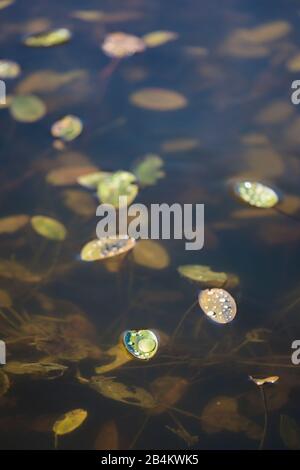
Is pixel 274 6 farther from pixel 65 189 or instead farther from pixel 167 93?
pixel 65 189

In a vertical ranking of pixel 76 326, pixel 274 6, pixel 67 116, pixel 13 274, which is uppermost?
pixel 274 6

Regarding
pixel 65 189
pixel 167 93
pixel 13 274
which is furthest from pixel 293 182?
pixel 13 274

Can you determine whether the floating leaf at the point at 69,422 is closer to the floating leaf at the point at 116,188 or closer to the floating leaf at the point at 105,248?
the floating leaf at the point at 105,248

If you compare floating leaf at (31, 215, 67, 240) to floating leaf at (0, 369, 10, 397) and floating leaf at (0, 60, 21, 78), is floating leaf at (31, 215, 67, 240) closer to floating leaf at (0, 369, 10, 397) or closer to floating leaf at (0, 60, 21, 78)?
floating leaf at (0, 369, 10, 397)

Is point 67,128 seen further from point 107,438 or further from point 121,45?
point 107,438

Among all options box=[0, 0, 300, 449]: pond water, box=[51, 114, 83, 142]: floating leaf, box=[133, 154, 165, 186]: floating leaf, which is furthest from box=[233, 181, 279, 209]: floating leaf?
box=[51, 114, 83, 142]: floating leaf

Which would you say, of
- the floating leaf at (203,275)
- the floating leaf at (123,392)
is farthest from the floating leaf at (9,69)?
the floating leaf at (123,392)

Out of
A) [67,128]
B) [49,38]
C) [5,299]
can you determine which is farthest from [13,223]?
[49,38]
